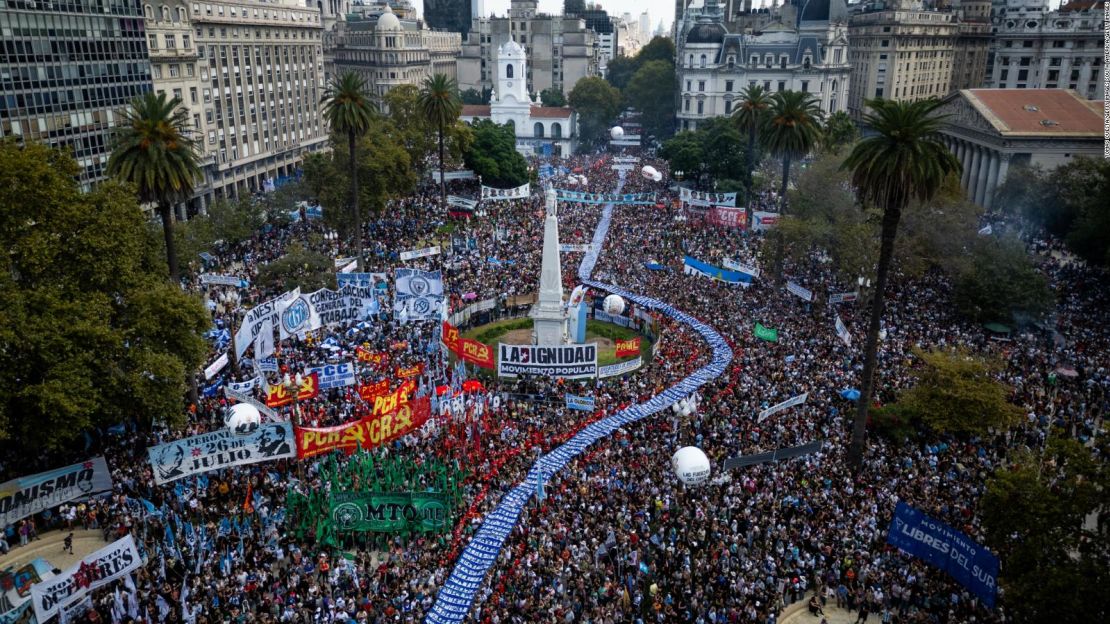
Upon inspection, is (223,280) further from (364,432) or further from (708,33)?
(708,33)

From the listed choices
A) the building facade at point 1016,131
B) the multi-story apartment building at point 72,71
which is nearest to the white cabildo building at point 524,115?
the building facade at point 1016,131

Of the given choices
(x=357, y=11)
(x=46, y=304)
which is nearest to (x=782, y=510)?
(x=46, y=304)

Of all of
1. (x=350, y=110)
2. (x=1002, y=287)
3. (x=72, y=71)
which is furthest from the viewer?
(x=72, y=71)

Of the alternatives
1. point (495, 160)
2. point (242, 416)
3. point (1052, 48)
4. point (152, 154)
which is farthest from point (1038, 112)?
point (242, 416)

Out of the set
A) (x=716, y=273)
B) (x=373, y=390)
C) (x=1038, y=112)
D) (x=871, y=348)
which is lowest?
(x=373, y=390)

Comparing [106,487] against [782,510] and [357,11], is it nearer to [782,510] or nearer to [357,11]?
[782,510]
